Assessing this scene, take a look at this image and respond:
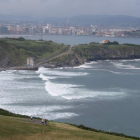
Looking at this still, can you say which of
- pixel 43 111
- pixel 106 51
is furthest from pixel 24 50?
pixel 43 111

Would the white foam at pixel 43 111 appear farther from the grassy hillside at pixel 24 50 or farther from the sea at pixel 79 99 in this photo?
the grassy hillside at pixel 24 50

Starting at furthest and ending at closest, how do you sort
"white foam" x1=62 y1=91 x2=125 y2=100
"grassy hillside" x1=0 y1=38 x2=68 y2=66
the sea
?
"grassy hillside" x1=0 y1=38 x2=68 y2=66 < "white foam" x1=62 y1=91 x2=125 y2=100 < the sea

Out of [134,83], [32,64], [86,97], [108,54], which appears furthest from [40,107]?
[108,54]

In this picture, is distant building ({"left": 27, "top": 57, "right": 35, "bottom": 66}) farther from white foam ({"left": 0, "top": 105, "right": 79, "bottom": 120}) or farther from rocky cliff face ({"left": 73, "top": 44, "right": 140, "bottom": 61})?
white foam ({"left": 0, "top": 105, "right": 79, "bottom": 120})

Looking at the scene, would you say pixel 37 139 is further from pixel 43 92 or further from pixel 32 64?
pixel 32 64

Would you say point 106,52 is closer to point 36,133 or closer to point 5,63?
point 5,63

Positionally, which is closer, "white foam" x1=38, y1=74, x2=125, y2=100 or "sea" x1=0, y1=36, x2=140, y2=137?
"sea" x1=0, y1=36, x2=140, y2=137

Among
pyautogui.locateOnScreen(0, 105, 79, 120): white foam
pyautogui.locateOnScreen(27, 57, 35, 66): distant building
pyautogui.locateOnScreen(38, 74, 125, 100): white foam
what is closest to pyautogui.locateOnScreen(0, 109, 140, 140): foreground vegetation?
pyautogui.locateOnScreen(0, 105, 79, 120): white foam
